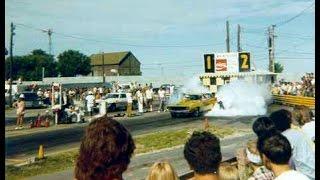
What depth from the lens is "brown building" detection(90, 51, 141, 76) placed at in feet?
455

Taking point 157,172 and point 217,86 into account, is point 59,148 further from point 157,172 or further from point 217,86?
point 217,86

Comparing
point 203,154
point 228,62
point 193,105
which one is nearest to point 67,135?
point 193,105

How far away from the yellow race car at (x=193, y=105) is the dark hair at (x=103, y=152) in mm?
27169

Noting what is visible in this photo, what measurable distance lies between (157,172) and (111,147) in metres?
1.25

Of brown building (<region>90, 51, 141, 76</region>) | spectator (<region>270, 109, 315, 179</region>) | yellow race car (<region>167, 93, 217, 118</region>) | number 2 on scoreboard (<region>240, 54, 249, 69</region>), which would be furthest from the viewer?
brown building (<region>90, 51, 141, 76</region>)

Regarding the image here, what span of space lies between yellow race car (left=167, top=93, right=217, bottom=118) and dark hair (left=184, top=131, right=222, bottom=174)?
1039 inches

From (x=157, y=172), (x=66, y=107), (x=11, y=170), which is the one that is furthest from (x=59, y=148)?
(x=157, y=172)

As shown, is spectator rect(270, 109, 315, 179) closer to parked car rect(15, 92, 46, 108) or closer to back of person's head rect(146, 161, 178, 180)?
back of person's head rect(146, 161, 178, 180)

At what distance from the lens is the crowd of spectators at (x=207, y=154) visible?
11.5 feet

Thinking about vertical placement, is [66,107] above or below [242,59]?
below

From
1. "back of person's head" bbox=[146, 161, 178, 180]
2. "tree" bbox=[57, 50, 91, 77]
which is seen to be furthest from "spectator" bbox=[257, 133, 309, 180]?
"tree" bbox=[57, 50, 91, 77]

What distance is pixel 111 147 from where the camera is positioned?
3510mm

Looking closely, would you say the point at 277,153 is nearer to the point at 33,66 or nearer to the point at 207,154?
the point at 207,154

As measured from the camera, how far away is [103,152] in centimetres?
350
